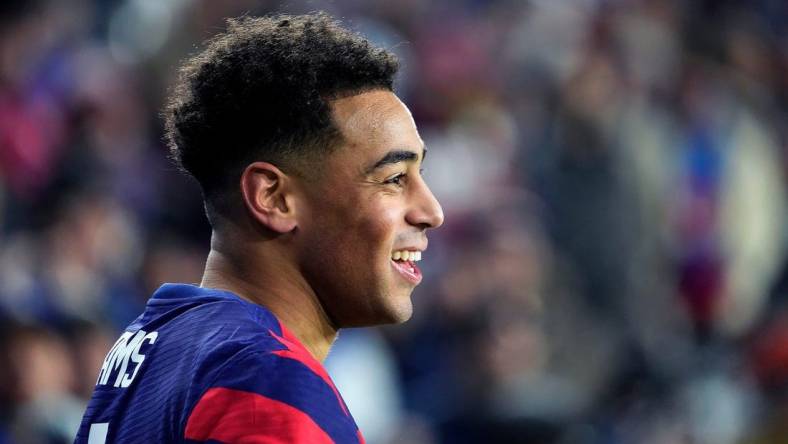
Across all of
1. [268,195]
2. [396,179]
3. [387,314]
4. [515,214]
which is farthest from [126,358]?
[515,214]

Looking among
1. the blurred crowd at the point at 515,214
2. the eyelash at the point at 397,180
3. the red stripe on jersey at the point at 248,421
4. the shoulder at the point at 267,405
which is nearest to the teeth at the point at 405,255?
the eyelash at the point at 397,180

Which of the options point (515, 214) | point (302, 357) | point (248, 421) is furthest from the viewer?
point (515, 214)

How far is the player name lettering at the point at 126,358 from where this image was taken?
255 cm

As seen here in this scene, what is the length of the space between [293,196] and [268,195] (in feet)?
0.17

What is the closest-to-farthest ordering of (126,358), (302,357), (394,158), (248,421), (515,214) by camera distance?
(248,421) < (302,357) < (126,358) < (394,158) < (515,214)

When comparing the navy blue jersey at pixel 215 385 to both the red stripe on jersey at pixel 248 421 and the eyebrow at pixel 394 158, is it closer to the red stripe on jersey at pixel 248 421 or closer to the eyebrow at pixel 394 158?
the red stripe on jersey at pixel 248 421

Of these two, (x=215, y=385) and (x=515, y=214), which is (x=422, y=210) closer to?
(x=215, y=385)

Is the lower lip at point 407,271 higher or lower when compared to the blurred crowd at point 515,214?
lower

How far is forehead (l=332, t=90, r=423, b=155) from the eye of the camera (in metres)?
2.70

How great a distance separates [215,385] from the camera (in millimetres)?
2244

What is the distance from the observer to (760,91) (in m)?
8.85

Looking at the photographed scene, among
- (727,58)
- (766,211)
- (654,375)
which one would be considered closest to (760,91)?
(727,58)

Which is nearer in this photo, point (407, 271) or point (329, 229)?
point (329, 229)

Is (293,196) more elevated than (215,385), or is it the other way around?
(293,196)
